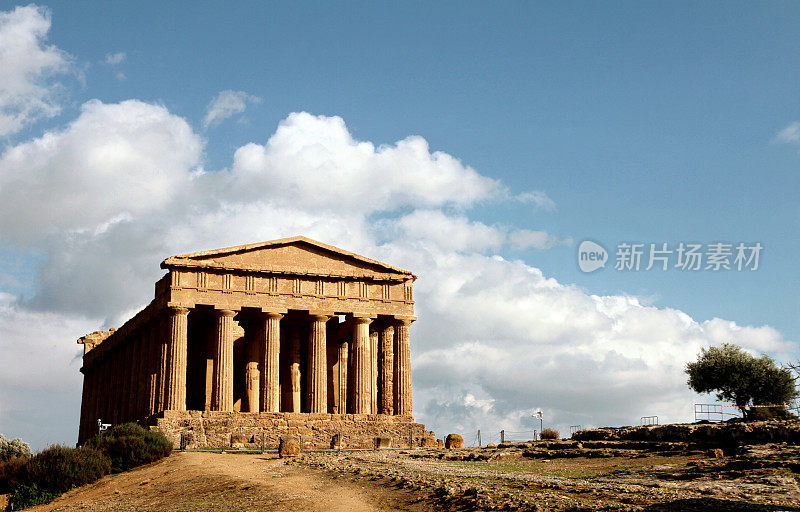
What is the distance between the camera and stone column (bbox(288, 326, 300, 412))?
5134cm

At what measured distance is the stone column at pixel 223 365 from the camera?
46719 mm

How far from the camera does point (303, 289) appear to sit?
49781mm

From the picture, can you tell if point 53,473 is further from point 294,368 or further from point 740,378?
point 740,378

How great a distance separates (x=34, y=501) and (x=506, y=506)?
2182 centimetres

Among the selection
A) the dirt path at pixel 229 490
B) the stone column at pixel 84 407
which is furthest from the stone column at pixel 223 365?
the stone column at pixel 84 407

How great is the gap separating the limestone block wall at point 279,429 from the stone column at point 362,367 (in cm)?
139

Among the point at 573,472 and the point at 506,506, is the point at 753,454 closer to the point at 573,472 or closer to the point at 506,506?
the point at 573,472

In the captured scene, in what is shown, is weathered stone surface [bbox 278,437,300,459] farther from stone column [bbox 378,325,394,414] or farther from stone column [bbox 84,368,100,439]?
stone column [bbox 84,368,100,439]

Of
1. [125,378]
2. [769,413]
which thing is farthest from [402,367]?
[769,413]

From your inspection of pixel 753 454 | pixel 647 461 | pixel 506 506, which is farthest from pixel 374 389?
pixel 506 506

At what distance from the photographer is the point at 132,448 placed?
37.0 m

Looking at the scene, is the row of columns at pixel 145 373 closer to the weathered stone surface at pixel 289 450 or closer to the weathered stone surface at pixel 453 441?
the weathered stone surface at pixel 289 450

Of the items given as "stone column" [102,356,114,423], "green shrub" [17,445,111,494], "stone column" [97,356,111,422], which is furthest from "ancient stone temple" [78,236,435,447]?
"stone column" [97,356,111,422]

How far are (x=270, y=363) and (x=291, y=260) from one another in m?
5.94
